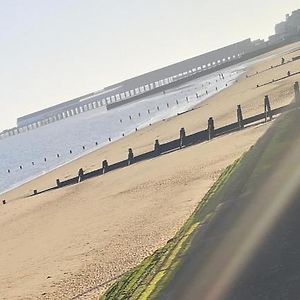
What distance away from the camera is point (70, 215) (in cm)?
2100

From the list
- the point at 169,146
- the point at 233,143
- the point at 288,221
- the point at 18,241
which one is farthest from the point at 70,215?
the point at 288,221

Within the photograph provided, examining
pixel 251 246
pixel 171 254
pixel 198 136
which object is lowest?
pixel 198 136

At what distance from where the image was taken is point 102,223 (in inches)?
675

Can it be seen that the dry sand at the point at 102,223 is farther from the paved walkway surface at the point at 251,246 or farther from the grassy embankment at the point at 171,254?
the paved walkway surface at the point at 251,246

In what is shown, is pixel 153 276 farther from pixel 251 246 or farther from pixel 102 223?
pixel 102 223

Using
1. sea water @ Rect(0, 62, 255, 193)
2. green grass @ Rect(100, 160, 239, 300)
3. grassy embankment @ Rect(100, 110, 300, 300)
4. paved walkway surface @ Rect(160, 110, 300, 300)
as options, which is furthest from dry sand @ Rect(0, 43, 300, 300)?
sea water @ Rect(0, 62, 255, 193)

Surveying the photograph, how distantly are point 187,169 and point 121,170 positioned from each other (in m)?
8.08

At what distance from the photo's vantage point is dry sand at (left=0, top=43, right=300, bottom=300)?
12.2 meters

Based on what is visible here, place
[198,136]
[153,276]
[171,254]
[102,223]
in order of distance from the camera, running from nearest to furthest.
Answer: [153,276], [171,254], [102,223], [198,136]

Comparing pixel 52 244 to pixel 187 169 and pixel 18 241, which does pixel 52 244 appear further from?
pixel 187 169

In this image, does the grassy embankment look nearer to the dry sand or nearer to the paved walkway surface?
the paved walkway surface

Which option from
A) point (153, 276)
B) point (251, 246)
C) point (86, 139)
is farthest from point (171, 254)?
point (86, 139)

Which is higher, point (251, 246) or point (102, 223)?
point (251, 246)

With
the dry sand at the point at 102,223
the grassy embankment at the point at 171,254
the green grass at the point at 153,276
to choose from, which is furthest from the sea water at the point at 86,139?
the green grass at the point at 153,276
